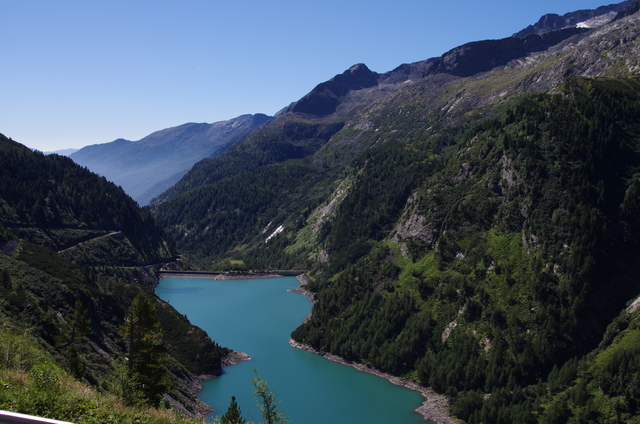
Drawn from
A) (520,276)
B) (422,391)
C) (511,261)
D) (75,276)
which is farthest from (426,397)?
(75,276)

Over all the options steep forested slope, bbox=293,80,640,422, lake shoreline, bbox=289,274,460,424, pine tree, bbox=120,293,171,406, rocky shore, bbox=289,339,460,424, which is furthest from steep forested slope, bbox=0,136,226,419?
steep forested slope, bbox=293,80,640,422

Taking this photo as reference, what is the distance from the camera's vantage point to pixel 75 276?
3519 inches

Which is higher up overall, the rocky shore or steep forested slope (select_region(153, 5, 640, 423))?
steep forested slope (select_region(153, 5, 640, 423))

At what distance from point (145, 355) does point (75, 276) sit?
52.1 meters

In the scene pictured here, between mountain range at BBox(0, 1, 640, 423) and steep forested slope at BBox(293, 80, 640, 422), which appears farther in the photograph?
steep forested slope at BBox(293, 80, 640, 422)

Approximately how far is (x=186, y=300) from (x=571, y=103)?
119 metres

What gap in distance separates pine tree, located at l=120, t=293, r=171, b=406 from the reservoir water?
9.78 metres

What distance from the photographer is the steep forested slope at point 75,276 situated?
5272cm

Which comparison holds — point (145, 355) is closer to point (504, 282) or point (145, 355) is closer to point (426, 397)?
point (426, 397)

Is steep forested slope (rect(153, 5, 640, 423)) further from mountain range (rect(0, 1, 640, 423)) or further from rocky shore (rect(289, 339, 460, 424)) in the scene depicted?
rocky shore (rect(289, 339, 460, 424))

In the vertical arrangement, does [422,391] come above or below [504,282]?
below

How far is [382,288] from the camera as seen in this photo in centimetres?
11669

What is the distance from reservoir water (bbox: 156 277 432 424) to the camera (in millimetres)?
77375

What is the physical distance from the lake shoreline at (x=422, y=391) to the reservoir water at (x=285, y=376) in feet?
3.83
